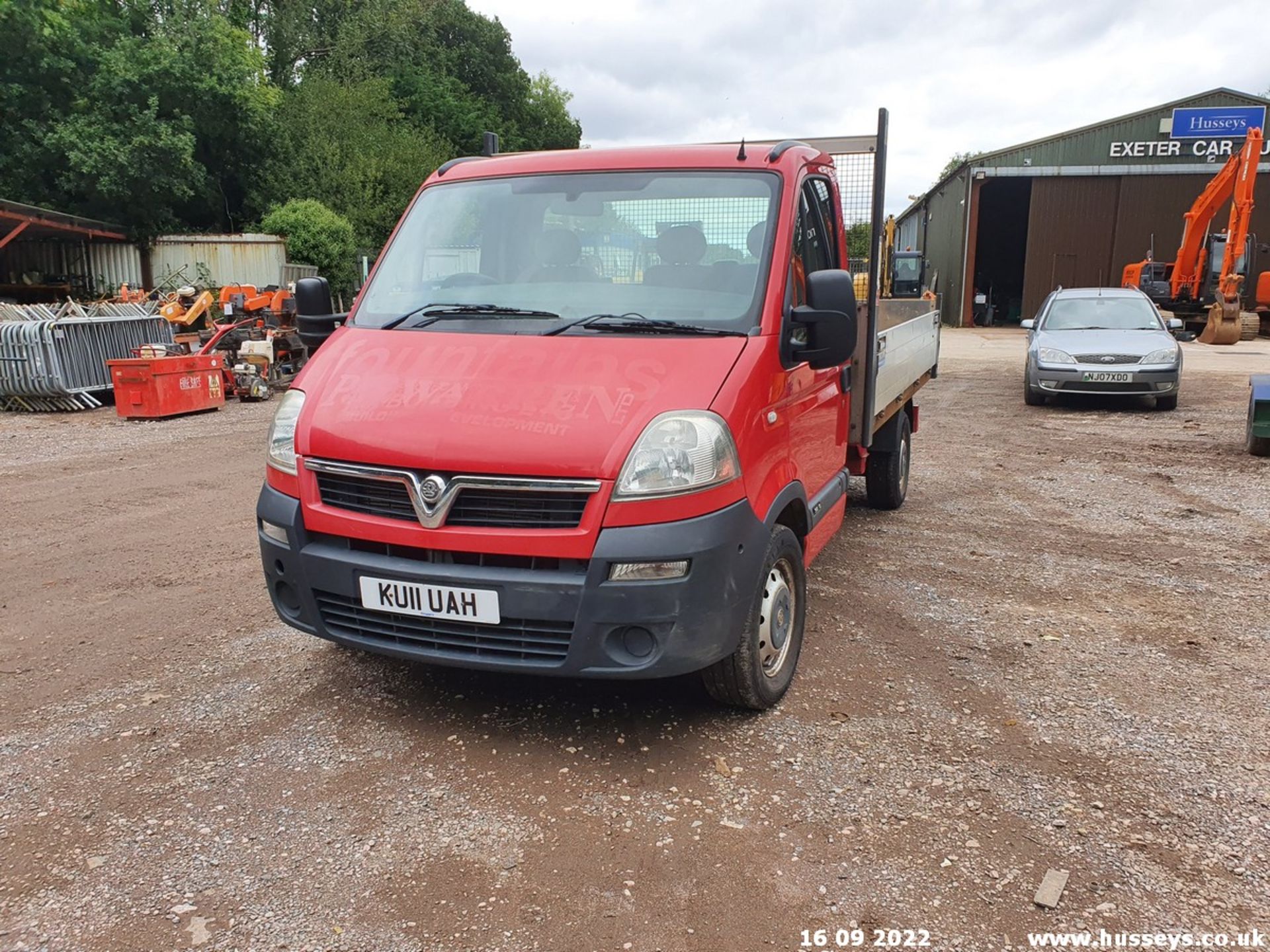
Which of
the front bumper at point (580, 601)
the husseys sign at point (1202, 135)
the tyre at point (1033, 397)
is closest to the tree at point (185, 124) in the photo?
the tyre at point (1033, 397)

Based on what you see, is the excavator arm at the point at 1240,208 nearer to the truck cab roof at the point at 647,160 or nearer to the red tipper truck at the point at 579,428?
the truck cab roof at the point at 647,160

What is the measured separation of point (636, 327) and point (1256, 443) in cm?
809

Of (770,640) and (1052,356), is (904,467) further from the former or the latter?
(1052,356)

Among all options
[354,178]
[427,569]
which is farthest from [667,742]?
[354,178]

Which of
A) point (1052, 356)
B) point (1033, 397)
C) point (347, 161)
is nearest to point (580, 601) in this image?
point (1052, 356)

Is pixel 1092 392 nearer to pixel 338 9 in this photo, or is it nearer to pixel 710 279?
pixel 710 279

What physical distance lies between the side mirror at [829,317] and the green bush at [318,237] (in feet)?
79.6

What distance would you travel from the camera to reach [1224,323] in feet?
74.4

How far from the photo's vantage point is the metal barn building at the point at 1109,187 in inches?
1246

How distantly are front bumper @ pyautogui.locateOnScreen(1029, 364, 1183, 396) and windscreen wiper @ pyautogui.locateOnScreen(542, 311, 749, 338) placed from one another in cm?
1018

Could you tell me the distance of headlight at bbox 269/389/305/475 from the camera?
3459mm

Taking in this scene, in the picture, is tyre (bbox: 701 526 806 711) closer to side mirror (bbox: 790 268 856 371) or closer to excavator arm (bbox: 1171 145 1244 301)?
side mirror (bbox: 790 268 856 371)

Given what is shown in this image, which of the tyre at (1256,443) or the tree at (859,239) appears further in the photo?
the tyre at (1256,443)

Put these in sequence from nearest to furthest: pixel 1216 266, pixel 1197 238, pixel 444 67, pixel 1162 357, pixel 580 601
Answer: pixel 580 601 → pixel 1162 357 → pixel 1216 266 → pixel 1197 238 → pixel 444 67
